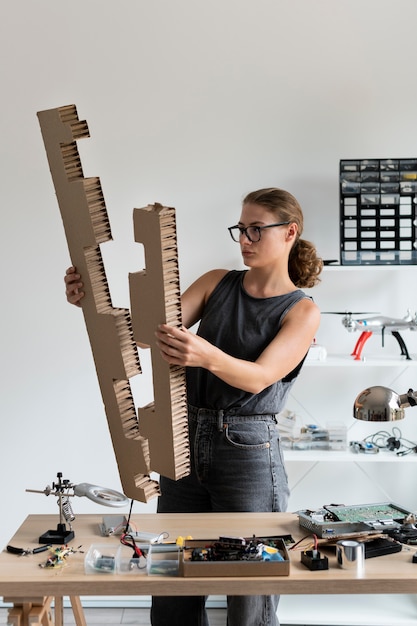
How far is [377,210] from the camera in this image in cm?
359

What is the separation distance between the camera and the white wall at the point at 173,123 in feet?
12.1

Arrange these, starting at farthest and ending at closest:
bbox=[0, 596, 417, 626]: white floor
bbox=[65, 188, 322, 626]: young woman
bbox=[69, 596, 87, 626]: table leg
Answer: bbox=[0, 596, 417, 626]: white floor < bbox=[69, 596, 87, 626]: table leg < bbox=[65, 188, 322, 626]: young woman

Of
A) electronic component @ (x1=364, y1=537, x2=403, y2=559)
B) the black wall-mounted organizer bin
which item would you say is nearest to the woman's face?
electronic component @ (x1=364, y1=537, x2=403, y2=559)

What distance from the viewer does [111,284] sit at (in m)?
3.82

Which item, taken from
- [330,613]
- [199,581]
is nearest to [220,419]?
[199,581]

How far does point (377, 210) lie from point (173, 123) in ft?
3.36

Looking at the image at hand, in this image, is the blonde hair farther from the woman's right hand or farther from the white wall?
the white wall

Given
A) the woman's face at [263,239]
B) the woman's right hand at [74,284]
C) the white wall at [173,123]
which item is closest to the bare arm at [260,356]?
the woman's face at [263,239]

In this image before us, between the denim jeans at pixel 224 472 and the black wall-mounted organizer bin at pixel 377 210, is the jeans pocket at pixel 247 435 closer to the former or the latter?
the denim jeans at pixel 224 472

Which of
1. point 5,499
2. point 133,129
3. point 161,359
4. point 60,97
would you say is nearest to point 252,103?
point 133,129

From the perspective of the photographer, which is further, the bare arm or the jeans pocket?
the jeans pocket

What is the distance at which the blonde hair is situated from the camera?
8.29ft

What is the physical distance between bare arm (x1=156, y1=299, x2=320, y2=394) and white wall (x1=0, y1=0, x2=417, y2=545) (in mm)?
1384

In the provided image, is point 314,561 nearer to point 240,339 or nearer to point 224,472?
point 224,472
